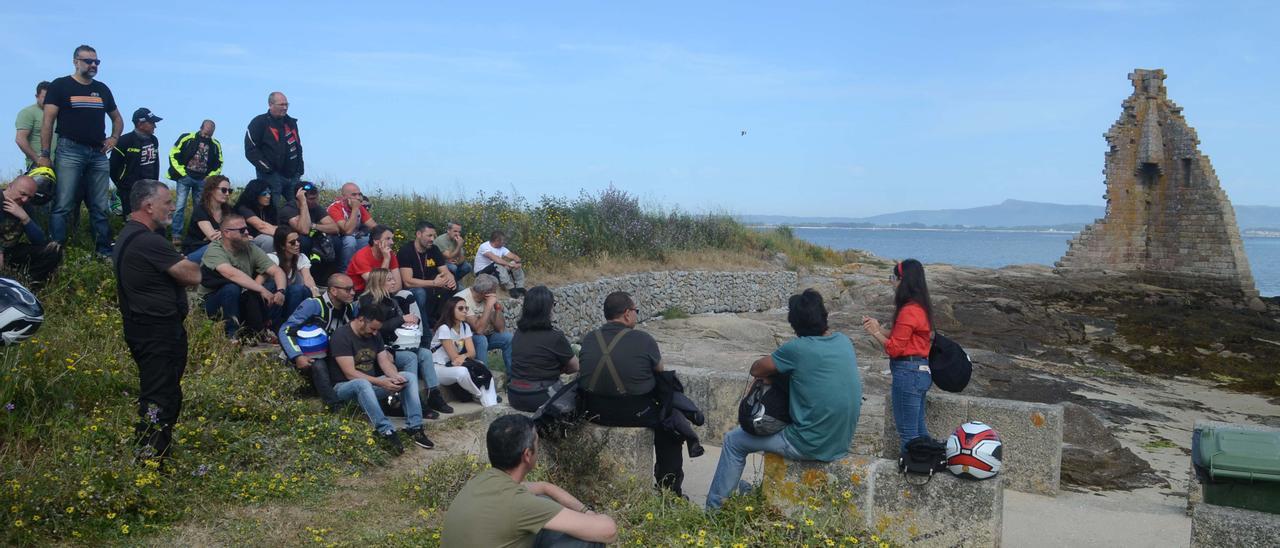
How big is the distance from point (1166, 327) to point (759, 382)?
785 inches

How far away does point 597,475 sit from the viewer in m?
5.50

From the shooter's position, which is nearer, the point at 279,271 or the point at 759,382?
the point at 759,382

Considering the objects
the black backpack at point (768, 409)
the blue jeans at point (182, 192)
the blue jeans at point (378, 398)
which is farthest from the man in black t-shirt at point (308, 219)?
the black backpack at point (768, 409)

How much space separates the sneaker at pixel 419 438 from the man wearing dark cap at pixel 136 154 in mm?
5223

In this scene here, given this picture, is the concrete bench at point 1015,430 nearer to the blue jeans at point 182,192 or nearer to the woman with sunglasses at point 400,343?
the woman with sunglasses at point 400,343

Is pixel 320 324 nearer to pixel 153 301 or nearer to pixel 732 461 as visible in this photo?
pixel 153 301

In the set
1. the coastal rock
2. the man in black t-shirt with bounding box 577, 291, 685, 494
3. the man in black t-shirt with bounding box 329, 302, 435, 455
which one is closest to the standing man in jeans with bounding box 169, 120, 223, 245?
the man in black t-shirt with bounding box 329, 302, 435, 455

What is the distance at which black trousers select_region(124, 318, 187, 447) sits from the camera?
5641mm

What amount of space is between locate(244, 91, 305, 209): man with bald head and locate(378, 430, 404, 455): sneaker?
16.0ft

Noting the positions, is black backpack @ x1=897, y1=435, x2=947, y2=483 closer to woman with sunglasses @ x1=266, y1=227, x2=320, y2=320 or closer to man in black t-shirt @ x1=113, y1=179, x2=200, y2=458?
man in black t-shirt @ x1=113, y1=179, x2=200, y2=458

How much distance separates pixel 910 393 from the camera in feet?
19.8

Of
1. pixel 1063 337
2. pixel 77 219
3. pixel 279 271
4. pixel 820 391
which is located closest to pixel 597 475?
pixel 820 391

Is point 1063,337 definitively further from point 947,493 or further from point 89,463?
point 89,463

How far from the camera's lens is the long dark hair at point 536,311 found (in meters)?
6.35
